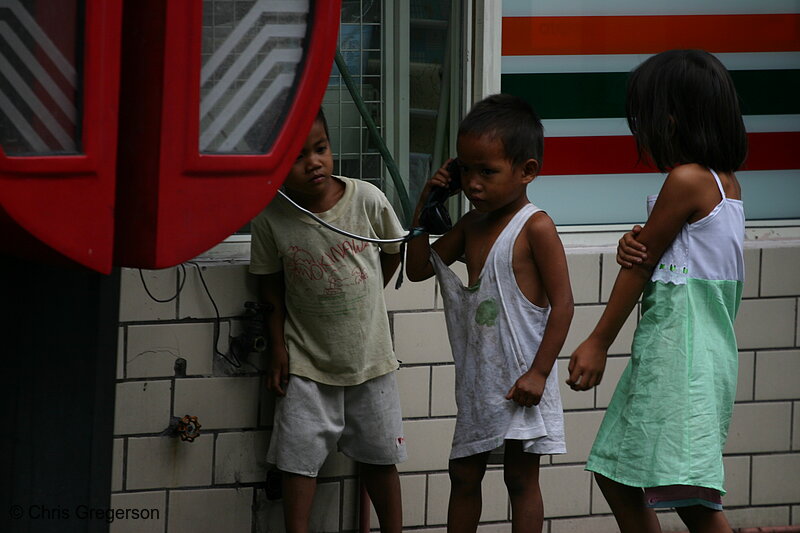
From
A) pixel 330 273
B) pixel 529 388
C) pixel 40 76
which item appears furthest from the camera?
pixel 330 273

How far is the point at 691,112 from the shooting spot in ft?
9.31

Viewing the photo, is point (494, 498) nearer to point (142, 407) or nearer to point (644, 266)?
point (142, 407)

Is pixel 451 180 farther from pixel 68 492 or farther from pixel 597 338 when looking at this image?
pixel 68 492

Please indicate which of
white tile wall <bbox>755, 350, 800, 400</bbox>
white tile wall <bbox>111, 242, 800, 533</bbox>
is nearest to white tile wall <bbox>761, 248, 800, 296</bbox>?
white tile wall <bbox>111, 242, 800, 533</bbox>

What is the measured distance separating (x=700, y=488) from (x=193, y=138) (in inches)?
64.2

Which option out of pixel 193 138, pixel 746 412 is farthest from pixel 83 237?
pixel 746 412

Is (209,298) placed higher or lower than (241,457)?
higher

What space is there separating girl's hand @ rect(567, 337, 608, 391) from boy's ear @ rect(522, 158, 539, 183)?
496mm

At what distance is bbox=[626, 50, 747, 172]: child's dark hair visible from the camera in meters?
2.82

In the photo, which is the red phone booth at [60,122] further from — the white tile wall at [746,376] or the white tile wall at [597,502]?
the white tile wall at [746,376]

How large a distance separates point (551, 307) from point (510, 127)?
19.9 inches

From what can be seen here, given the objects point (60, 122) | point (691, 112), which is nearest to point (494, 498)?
point (691, 112)

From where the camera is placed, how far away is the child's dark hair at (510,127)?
3.02 metres

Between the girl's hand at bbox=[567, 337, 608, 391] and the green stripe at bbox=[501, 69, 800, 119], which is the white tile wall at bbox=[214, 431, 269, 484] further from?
the green stripe at bbox=[501, 69, 800, 119]
